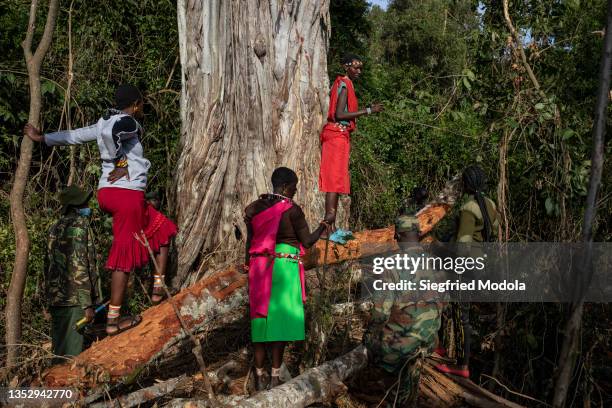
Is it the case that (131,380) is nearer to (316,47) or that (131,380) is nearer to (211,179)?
(211,179)

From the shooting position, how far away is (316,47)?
22.1ft

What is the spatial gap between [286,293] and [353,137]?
5.43 m

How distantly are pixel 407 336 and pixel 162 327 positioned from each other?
68.0 inches

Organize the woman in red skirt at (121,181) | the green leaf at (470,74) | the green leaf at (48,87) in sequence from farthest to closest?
1. the green leaf at (48,87)
2. the green leaf at (470,74)
3. the woman in red skirt at (121,181)

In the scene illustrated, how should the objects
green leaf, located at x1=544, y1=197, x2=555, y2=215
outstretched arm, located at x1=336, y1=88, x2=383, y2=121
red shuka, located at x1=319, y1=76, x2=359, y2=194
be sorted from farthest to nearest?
1. red shuka, located at x1=319, y1=76, x2=359, y2=194
2. outstretched arm, located at x1=336, y1=88, x2=383, y2=121
3. green leaf, located at x1=544, y1=197, x2=555, y2=215

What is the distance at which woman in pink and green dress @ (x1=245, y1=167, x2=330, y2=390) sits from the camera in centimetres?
418

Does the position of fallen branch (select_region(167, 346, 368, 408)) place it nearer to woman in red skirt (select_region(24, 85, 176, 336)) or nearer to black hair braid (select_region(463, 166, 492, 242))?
woman in red skirt (select_region(24, 85, 176, 336))

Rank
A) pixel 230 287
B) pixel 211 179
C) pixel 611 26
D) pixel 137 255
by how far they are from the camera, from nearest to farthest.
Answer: pixel 611 26
pixel 137 255
pixel 230 287
pixel 211 179

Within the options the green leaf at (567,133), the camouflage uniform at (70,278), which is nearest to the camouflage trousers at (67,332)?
the camouflage uniform at (70,278)

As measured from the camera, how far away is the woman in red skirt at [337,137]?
595 cm

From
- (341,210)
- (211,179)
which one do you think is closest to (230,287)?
(211,179)

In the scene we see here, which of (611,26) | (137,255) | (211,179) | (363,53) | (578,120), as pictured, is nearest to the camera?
(611,26)

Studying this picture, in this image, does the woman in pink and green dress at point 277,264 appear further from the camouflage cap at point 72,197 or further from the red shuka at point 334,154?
the red shuka at point 334,154

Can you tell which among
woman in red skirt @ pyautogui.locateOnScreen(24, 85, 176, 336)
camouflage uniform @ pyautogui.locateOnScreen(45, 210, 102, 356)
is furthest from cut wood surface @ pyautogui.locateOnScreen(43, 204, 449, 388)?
camouflage uniform @ pyautogui.locateOnScreen(45, 210, 102, 356)
